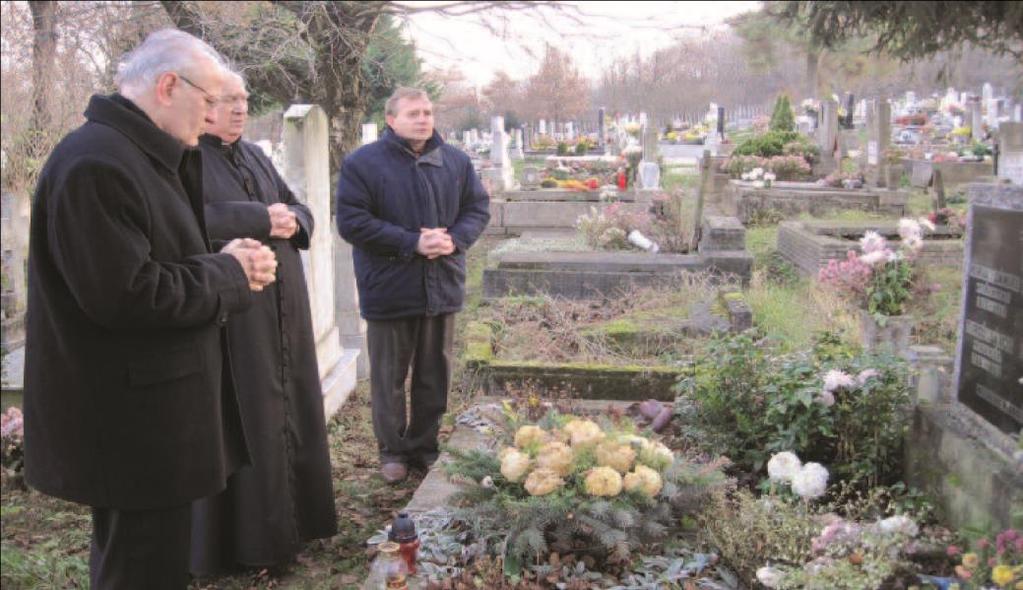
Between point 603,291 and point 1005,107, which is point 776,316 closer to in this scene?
point 603,291

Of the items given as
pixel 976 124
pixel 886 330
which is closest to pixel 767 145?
pixel 976 124

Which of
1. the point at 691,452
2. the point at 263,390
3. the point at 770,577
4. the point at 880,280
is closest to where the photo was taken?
the point at 770,577

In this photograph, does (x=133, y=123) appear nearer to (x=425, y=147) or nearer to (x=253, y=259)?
(x=253, y=259)

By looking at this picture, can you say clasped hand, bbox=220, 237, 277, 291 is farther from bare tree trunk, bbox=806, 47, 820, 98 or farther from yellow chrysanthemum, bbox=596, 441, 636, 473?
bare tree trunk, bbox=806, 47, 820, 98

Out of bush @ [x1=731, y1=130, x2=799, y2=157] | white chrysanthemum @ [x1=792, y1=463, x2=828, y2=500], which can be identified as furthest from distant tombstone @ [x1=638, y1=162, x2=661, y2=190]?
white chrysanthemum @ [x1=792, y1=463, x2=828, y2=500]

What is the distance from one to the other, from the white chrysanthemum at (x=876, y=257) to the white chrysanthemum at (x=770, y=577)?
187 inches

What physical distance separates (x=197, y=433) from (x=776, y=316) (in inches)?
225

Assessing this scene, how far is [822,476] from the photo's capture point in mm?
3605

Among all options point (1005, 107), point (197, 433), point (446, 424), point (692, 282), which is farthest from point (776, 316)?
point (1005, 107)

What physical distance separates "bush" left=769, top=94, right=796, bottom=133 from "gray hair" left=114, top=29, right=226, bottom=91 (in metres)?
21.1

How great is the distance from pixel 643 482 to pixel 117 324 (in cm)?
183

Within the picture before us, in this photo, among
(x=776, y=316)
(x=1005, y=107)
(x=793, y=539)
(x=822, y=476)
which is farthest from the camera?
(x=1005, y=107)

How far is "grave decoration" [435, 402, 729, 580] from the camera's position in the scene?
3.21 meters

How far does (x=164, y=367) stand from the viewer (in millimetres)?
2553
